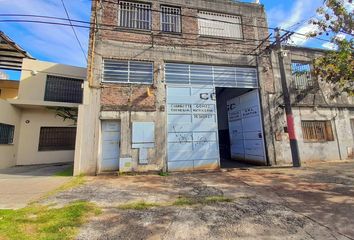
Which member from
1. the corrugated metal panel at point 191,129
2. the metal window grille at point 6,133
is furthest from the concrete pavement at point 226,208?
the metal window grille at point 6,133

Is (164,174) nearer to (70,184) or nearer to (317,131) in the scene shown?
(70,184)

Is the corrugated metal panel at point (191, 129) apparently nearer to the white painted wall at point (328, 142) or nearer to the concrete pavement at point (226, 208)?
the concrete pavement at point (226, 208)

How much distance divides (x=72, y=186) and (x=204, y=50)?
856 cm

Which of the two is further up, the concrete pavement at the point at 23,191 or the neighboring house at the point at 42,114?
the neighboring house at the point at 42,114

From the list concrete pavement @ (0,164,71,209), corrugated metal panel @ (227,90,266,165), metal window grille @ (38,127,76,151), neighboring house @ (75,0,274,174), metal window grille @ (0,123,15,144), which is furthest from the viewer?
metal window grille @ (38,127,76,151)

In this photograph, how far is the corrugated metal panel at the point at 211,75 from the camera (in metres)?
10.2

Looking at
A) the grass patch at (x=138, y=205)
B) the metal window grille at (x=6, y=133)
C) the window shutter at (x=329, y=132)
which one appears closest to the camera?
the grass patch at (x=138, y=205)

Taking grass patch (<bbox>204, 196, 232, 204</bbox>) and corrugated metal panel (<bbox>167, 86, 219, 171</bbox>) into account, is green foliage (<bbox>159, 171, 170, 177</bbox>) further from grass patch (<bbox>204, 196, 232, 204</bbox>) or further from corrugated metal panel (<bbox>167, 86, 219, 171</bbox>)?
grass patch (<bbox>204, 196, 232, 204</bbox>)

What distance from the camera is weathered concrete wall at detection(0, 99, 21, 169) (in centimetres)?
1145

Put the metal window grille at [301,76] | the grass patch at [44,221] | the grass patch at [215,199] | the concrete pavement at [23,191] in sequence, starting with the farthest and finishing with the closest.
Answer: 1. the metal window grille at [301,76]
2. the grass patch at [215,199]
3. the concrete pavement at [23,191]
4. the grass patch at [44,221]

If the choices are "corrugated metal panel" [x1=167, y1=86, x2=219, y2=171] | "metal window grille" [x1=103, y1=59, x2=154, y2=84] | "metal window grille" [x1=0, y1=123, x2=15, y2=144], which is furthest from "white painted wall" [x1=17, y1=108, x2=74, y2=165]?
"corrugated metal panel" [x1=167, y1=86, x2=219, y2=171]

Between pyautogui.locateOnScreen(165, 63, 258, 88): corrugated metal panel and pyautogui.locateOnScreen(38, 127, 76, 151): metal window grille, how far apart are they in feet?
29.5

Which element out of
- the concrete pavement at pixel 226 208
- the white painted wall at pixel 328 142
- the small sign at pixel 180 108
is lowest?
the concrete pavement at pixel 226 208

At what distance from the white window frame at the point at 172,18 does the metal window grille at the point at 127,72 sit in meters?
2.46
